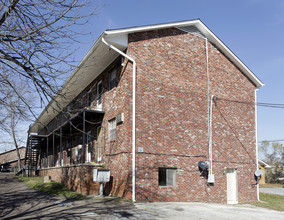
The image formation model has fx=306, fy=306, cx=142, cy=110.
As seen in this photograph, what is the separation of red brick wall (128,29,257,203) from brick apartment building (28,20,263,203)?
5 centimetres

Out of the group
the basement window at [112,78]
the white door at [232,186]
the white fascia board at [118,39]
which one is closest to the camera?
the white fascia board at [118,39]

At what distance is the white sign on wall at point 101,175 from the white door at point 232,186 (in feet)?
22.8

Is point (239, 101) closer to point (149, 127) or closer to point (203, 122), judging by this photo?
point (203, 122)

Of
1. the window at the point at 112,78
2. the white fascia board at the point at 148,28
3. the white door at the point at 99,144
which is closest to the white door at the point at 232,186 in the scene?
the white door at the point at 99,144

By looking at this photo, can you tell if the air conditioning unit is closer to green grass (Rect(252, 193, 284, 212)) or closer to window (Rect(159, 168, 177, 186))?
window (Rect(159, 168, 177, 186))

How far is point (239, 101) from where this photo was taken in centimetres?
1780

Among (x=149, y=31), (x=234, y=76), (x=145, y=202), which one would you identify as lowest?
(x=145, y=202)

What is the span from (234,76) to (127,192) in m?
9.59

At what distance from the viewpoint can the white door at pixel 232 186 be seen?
1642cm

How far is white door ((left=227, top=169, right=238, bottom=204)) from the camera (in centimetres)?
1642

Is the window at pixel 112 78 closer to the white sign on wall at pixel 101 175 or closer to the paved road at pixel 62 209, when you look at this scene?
the white sign on wall at pixel 101 175

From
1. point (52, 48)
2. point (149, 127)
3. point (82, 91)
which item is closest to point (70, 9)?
point (52, 48)

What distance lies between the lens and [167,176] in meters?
13.9

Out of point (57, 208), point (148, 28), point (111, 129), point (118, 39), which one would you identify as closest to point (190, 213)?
point (57, 208)
